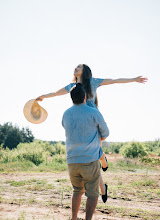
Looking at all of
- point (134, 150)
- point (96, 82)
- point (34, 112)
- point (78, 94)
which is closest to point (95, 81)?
point (96, 82)

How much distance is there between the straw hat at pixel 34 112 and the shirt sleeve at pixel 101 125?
1311 millimetres

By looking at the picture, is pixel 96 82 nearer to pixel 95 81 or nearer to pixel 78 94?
pixel 95 81

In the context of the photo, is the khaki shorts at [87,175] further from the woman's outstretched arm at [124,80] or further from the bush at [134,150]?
the bush at [134,150]

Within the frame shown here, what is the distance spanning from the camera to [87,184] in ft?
9.80

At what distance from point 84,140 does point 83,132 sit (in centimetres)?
10

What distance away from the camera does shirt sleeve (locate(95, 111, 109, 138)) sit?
2947 mm

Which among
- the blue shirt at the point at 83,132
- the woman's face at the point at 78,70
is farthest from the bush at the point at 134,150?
the blue shirt at the point at 83,132

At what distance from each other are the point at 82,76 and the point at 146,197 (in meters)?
4.04

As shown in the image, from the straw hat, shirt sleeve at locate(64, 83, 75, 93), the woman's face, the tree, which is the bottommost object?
the tree

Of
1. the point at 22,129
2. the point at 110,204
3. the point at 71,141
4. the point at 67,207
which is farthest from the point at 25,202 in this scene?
the point at 22,129

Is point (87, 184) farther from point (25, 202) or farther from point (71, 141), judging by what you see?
point (25, 202)

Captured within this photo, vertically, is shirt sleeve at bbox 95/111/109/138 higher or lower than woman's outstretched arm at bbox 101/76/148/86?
lower

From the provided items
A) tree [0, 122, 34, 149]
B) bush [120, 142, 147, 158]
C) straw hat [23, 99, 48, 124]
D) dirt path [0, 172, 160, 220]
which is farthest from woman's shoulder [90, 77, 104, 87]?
tree [0, 122, 34, 149]

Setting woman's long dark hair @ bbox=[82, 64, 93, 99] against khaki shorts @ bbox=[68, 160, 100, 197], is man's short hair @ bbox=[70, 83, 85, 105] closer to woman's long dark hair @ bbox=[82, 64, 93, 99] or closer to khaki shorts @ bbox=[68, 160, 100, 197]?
woman's long dark hair @ bbox=[82, 64, 93, 99]
